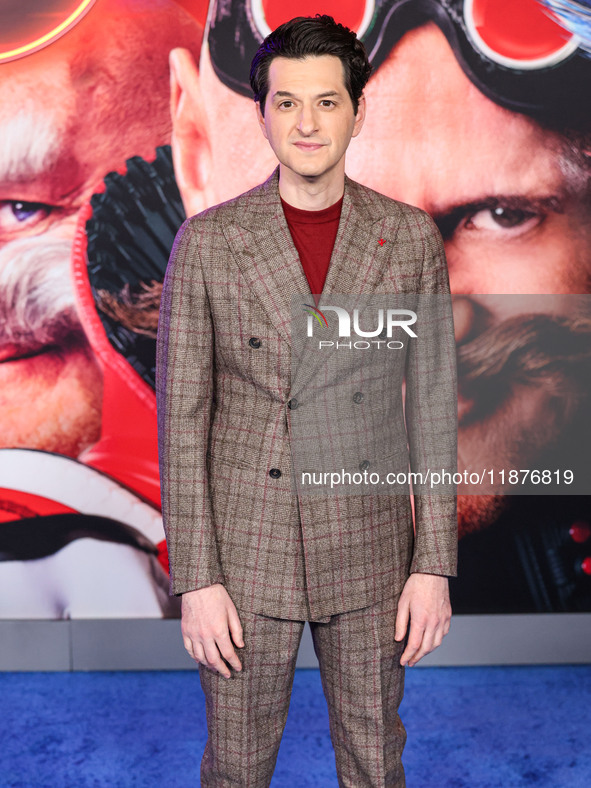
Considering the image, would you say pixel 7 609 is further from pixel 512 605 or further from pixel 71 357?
pixel 512 605

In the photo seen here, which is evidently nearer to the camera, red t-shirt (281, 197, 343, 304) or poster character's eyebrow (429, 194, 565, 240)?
red t-shirt (281, 197, 343, 304)

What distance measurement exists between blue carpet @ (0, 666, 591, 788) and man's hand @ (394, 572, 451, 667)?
1111 mm

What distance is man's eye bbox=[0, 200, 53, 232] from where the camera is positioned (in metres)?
3.02

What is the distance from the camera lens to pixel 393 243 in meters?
1.56

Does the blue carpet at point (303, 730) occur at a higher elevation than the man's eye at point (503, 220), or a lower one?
lower

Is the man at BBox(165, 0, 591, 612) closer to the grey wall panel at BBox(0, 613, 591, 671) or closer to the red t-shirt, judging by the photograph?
the grey wall panel at BBox(0, 613, 591, 671)

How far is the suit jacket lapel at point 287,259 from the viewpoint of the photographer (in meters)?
1.49

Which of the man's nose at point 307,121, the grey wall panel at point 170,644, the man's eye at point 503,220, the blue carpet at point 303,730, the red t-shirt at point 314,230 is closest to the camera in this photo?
the man's nose at point 307,121

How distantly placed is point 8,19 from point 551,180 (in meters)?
2.07

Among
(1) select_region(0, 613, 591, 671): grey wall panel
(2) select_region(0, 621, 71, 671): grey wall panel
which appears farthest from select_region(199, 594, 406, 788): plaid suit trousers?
(2) select_region(0, 621, 71, 671): grey wall panel

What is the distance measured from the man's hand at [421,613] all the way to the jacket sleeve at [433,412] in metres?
0.03

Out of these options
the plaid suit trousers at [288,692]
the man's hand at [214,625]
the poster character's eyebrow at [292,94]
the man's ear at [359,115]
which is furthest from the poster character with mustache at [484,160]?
the man's hand at [214,625]

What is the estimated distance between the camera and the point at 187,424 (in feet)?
4.87

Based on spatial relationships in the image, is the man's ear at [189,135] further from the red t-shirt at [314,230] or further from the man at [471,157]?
the red t-shirt at [314,230]
